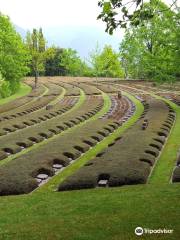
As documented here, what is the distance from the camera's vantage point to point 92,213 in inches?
579

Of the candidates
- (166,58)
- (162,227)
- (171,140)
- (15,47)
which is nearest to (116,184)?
(162,227)

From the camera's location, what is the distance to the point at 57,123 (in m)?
41.0

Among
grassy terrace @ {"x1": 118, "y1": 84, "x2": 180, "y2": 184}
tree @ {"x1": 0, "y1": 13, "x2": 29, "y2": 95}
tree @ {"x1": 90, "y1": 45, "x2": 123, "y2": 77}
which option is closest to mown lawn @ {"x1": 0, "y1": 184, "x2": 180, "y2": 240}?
grassy terrace @ {"x1": 118, "y1": 84, "x2": 180, "y2": 184}

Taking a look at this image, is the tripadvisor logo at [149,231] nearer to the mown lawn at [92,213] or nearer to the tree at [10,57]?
the mown lawn at [92,213]

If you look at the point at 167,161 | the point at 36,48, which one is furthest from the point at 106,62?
the point at 167,161

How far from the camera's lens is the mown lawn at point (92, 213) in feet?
42.0

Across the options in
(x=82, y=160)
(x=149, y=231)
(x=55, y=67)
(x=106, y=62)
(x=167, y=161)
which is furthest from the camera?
(x=55, y=67)

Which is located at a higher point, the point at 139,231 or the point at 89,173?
the point at 139,231

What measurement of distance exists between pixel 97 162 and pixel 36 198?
599 centimetres

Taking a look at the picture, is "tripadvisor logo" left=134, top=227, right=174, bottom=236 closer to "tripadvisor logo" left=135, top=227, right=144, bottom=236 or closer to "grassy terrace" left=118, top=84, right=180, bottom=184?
"tripadvisor logo" left=135, top=227, right=144, bottom=236

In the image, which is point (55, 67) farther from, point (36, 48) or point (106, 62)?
point (36, 48)

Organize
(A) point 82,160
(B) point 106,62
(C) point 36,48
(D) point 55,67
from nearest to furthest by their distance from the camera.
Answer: (A) point 82,160
(C) point 36,48
(B) point 106,62
(D) point 55,67

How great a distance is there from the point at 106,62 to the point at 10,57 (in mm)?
47876

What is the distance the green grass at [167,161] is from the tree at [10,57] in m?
53.7
